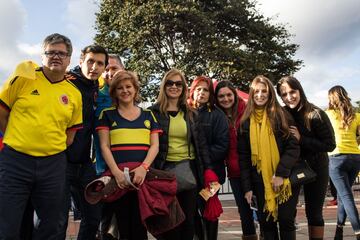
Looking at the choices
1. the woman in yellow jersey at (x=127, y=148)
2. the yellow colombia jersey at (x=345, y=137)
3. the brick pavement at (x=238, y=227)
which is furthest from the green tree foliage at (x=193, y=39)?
the woman in yellow jersey at (x=127, y=148)

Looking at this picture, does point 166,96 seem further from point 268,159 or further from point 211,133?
point 268,159

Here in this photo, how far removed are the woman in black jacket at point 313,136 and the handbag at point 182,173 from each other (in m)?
1.23

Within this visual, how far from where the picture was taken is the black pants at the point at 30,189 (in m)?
2.80

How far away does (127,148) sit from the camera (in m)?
3.38

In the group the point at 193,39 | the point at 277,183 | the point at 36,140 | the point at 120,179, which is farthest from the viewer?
the point at 193,39

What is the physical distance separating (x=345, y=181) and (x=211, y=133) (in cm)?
200

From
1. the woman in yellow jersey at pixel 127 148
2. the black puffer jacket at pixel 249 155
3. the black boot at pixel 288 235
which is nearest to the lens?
the woman in yellow jersey at pixel 127 148

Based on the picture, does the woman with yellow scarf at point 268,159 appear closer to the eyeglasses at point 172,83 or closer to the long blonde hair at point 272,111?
the long blonde hair at point 272,111

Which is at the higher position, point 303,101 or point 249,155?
point 303,101

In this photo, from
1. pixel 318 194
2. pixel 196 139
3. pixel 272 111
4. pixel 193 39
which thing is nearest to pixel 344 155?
pixel 318 194

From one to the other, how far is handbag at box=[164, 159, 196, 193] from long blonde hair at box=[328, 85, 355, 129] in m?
2.42

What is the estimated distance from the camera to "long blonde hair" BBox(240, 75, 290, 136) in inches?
149

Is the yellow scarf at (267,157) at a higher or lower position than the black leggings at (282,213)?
higher

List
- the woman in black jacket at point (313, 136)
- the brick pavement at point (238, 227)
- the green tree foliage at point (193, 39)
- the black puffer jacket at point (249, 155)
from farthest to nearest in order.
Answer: the green tree foliage at point (193, 39)
the brick pavement at point (238, 227)
the woman in black jacket at point (313, 136)
the black puffer jacket at point (249, 155)
